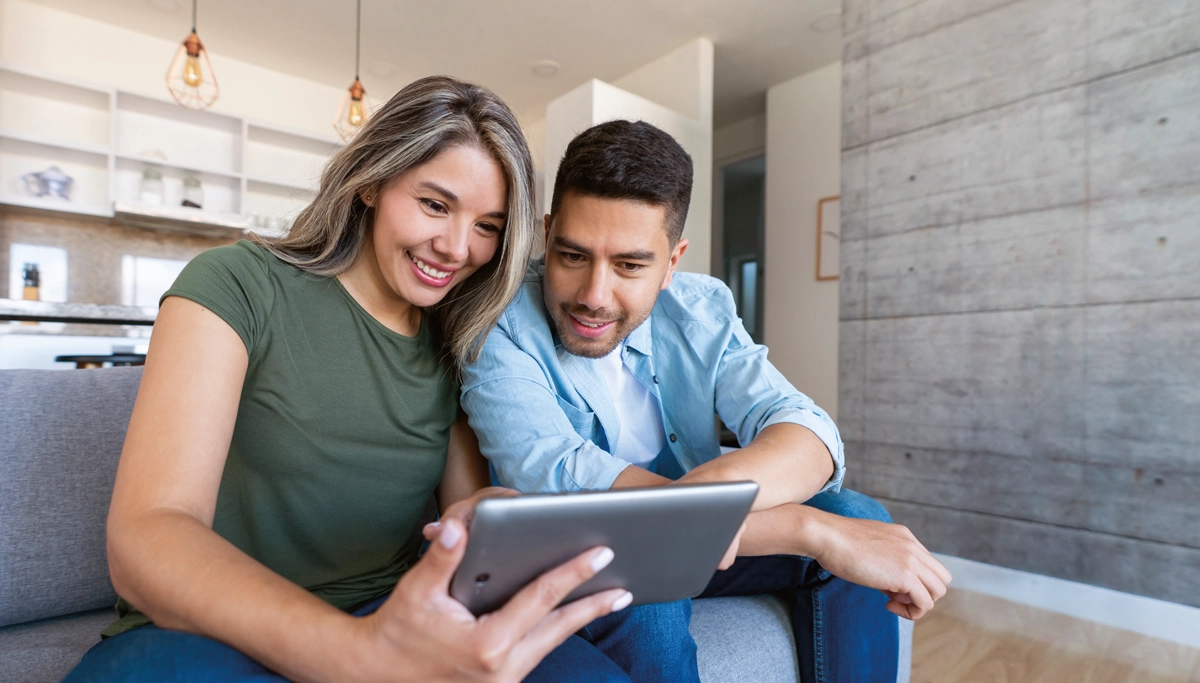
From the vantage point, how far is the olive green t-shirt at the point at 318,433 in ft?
2.93

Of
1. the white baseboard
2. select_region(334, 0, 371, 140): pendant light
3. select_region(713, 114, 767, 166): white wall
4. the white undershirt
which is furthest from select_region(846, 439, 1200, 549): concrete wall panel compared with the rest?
select_region(713, 114, 767, 166): white wall

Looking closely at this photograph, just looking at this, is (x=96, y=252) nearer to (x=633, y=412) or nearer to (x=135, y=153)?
(x=135, y=153)

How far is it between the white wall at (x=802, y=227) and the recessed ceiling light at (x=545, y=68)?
1.78 meters

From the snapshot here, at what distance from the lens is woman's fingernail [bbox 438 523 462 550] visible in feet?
1.65

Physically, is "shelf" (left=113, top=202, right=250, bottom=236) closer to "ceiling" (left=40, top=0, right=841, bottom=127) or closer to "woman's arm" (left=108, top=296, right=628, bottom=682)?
"ceiling" (left=40, top=0, right=841, bottom=127)

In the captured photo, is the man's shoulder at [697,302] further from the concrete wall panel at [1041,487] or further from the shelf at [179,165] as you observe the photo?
the shelf at [179,165]

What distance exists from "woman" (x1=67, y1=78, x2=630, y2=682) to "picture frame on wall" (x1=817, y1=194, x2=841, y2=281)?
4.19m

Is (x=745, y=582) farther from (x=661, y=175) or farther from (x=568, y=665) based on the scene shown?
(x=661, y=175)

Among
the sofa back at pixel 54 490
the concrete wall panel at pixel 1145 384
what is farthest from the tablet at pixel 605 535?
the concrete wall panel at pixel 1145 384

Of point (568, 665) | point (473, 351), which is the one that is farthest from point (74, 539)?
point (568, 665)

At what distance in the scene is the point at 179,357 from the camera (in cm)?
76


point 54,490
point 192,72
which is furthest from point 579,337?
point 192,72

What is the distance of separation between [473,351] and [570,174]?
0.38 m

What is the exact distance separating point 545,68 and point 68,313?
3.61 metres
